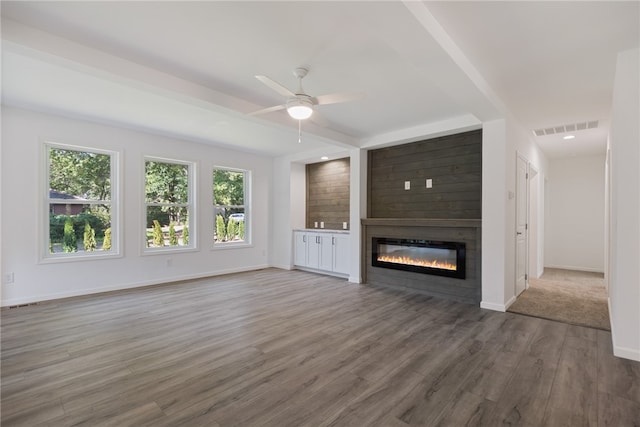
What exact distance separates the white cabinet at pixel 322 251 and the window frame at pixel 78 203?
331cm

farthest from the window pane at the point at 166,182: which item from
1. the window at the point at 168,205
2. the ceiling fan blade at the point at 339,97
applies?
the ceiling fan blade at the point at 339,97

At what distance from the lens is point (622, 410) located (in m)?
1.92

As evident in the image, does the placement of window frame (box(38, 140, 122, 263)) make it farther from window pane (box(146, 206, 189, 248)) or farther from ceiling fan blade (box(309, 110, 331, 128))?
ceiling fan blade (box(309, 110, 331, 128))

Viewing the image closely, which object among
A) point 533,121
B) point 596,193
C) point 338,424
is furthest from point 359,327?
point 596,193

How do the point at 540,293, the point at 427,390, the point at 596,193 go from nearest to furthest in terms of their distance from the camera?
the point at 427,390, the point at 540,293, the point at 596,193

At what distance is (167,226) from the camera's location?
559 centimetres

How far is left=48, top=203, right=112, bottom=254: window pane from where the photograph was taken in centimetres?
445

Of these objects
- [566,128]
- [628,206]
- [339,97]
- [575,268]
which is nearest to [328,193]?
[339,97]

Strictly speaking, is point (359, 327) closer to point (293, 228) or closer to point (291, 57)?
point (291, 57)

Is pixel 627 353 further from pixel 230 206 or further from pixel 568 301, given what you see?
pixel 230 206

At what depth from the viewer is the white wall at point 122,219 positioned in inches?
159

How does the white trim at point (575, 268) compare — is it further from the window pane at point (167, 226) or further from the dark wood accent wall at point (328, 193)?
the window pane at point (167, 226)

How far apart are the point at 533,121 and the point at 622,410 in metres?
3.72

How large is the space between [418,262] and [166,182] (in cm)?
462
